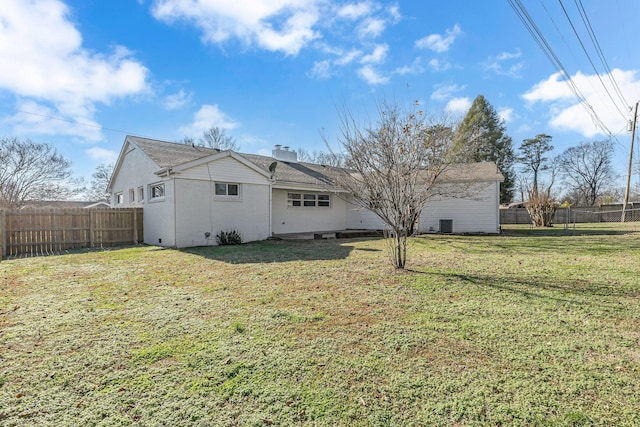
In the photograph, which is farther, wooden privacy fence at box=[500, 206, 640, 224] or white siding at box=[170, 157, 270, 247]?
wooden privacy fence at box=[500, 206, 640, 224]

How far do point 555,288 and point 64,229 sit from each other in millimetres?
14453

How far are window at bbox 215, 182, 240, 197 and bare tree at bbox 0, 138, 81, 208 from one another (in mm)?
22619

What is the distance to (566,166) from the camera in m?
35.7

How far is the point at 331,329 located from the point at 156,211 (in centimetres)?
1064

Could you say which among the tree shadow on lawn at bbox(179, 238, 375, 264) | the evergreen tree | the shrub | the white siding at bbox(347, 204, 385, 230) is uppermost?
the evergreen tree

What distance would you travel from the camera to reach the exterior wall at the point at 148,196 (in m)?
10.9

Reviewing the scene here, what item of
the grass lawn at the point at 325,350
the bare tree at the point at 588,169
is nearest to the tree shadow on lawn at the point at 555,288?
the grass lawn at the point at 325,350

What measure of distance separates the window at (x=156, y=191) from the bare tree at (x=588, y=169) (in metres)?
42.4

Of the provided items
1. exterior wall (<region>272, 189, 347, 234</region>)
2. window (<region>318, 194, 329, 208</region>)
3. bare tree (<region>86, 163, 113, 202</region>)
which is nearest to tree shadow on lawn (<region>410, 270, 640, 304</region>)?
exterior wall (<region>272, 189, 347, 234</region>)

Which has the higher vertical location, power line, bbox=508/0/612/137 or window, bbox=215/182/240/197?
power line, bbox=508/0/612/137

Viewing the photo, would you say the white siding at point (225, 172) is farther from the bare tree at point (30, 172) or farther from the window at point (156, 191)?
the bare tree at point (30, 172)

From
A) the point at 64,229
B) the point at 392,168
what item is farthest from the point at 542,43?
the point at 64,229

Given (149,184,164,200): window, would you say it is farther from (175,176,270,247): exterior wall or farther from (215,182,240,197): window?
(215,182,240,197): window

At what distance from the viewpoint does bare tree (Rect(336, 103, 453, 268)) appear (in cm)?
595
